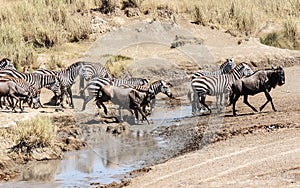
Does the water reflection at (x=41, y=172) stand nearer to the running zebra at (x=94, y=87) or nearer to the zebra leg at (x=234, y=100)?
the running zebra at (x=94, y=87)

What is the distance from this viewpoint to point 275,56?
25.6 m

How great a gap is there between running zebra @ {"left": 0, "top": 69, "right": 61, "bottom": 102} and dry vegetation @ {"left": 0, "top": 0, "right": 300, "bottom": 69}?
5301 millimetres

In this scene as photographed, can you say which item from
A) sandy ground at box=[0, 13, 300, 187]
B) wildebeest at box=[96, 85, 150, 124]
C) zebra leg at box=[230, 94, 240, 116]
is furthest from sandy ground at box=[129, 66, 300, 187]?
wildebeest at box=[96, 85, 150, 124]

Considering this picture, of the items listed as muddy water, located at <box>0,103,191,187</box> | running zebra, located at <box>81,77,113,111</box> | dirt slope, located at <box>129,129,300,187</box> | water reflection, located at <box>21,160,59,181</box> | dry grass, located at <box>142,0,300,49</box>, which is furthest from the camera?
dry grass, located at <box>142,0,300,49</box>

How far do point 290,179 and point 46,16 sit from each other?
807 inches

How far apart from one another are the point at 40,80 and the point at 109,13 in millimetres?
10094

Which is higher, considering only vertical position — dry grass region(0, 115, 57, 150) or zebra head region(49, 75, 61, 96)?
zebra head region(49, 75, 61, 96)

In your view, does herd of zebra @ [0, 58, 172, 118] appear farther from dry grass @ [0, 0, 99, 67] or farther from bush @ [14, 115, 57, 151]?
dry grass @ [0, 0, 99, 67]

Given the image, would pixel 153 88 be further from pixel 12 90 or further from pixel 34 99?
pixel 12 90

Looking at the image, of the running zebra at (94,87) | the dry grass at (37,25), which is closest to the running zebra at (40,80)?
the running zebra at (94,87)

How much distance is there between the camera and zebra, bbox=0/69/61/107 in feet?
59.7

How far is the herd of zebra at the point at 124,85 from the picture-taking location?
16391mm

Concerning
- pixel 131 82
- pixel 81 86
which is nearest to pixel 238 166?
pixel 131 82

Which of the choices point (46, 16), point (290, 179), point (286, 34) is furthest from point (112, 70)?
point (290, 179)
